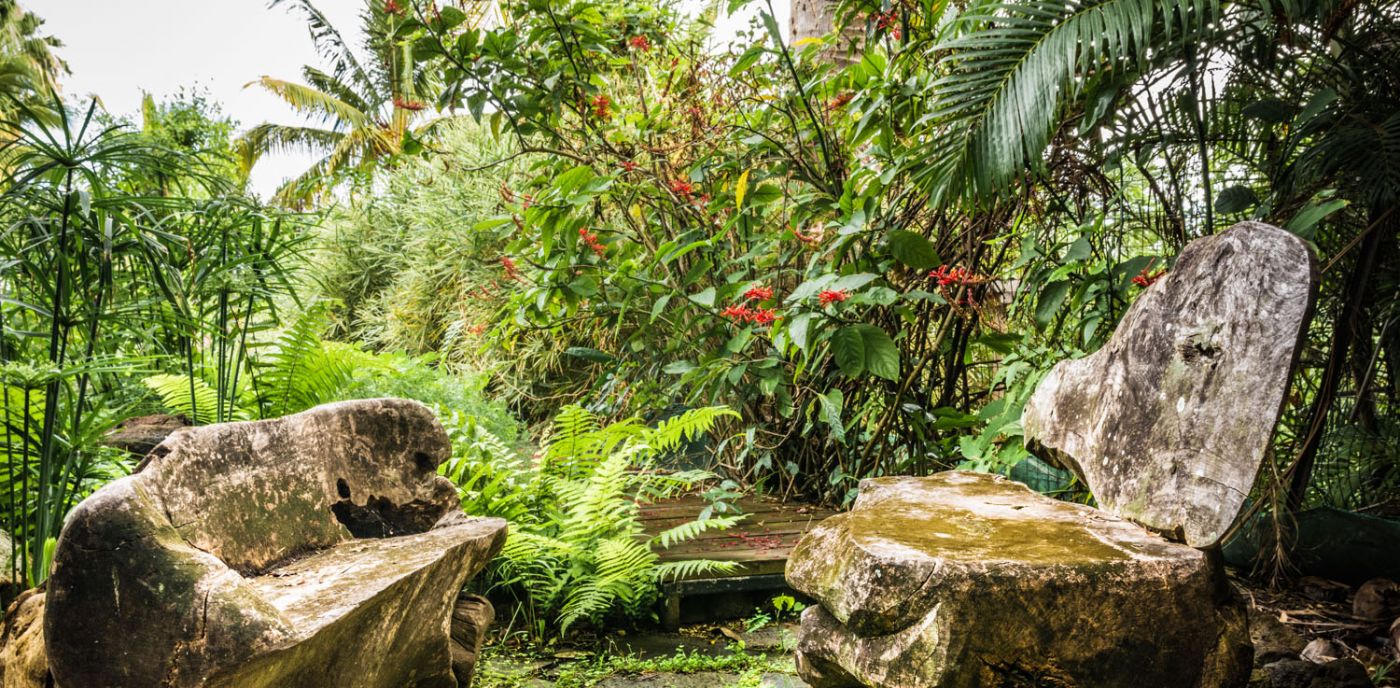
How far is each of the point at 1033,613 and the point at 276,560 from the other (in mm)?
1954

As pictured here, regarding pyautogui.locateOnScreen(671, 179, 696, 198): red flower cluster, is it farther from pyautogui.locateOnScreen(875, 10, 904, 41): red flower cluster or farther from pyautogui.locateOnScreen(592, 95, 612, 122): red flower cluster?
pyautogui.locateOnScreen(875, 10, 904, 41): red flower cluster

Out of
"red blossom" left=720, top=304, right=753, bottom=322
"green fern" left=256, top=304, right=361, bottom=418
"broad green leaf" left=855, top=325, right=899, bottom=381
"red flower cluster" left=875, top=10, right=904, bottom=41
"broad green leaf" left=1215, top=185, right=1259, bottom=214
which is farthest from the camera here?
"green fern" left=256, top=304, right=361, bottom=418

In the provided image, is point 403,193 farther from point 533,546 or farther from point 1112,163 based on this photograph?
point 1112,163

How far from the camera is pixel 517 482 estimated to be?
4066 mm

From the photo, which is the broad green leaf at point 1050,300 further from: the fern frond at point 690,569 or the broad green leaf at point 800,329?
the fern frond at point 690,569

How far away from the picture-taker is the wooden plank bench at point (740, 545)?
3631 mm

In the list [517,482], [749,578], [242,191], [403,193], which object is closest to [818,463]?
[749,578]

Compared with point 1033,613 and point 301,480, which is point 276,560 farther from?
point 1033,613

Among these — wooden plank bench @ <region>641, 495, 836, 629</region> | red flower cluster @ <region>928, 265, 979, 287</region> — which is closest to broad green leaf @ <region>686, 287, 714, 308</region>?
red flower cluster @ <region>928, 265, 979, 287</region>

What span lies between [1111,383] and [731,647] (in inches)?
67.7

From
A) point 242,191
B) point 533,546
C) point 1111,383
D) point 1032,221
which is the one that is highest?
point 242,191

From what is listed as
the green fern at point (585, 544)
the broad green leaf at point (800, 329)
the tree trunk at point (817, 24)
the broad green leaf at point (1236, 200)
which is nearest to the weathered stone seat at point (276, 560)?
the green fern at point (585, 544)

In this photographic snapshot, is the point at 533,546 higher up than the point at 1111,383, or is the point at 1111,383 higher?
the point at 1111,383

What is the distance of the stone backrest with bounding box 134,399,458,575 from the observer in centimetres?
215
